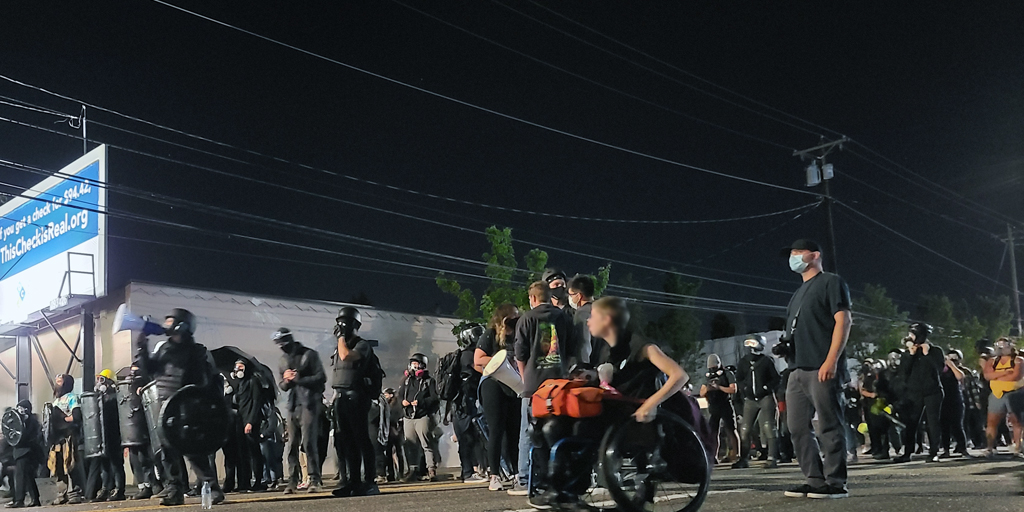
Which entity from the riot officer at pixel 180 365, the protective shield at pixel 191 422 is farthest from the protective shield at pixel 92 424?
the protective shield at pixel 191 422

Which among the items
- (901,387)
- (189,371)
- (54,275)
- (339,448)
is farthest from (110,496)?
(54,275)

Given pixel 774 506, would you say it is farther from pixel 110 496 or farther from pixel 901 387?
pixel 110 496

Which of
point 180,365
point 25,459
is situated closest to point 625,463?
point 180,365

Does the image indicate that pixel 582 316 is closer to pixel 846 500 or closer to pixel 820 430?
pixel 820 430

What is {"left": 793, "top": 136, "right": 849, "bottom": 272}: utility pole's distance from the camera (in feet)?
103

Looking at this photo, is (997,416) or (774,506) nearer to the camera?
(774,506)

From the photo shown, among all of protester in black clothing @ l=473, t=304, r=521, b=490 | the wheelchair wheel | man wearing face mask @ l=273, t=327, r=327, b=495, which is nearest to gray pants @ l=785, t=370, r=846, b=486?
the wheelchair wheel

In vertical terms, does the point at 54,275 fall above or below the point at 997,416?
above

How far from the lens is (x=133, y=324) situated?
27.4ft

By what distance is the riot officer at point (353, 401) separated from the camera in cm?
977

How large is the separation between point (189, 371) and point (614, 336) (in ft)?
14.4

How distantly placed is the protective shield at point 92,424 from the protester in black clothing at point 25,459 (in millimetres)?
932

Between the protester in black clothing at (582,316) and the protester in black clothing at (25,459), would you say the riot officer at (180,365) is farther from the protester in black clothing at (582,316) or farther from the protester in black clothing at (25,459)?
the protester in black clothing at (25,459)

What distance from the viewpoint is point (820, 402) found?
6.97m
